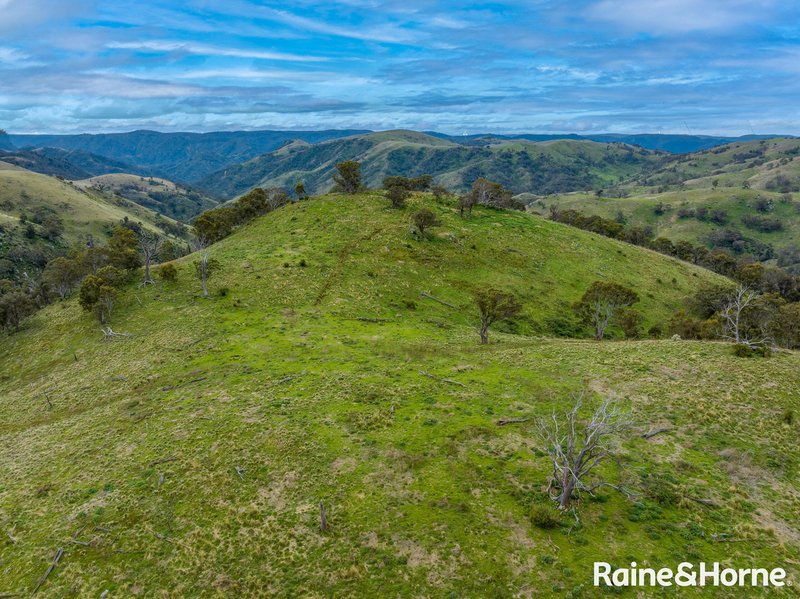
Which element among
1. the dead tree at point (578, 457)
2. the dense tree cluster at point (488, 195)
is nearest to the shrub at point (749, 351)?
the dead tree at point (578, 457)

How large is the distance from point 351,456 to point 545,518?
465 inches

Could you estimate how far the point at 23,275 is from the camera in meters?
136

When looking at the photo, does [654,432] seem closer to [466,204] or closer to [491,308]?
[491,308]

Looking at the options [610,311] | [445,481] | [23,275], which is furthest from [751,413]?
[23,275]

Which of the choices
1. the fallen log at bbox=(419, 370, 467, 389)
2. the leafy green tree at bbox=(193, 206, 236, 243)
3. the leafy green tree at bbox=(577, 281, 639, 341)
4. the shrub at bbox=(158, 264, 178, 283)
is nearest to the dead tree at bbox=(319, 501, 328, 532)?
the fallen log at bbox=(419, 370, 467, 389)

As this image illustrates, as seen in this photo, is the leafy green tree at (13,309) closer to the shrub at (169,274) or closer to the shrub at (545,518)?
the shrub at (169,274)

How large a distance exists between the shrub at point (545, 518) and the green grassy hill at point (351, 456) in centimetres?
42

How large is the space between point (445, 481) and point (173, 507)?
15.1m

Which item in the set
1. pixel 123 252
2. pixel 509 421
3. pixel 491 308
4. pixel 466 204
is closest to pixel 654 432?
pixel 509 421

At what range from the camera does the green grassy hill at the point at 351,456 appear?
19672 millimetres

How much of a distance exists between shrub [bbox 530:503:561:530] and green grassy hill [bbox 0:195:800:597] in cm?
42

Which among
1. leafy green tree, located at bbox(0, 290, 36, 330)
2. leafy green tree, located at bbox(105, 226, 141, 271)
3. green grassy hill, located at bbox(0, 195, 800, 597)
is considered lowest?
green grassy hill, located at bbox(0, 195, 800, 597)

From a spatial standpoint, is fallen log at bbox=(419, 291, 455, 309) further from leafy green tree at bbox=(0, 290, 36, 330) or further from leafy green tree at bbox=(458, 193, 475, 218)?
leafy green tree at bbox=(0, 290, 36, 330)

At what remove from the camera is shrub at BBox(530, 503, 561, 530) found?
20906mm
